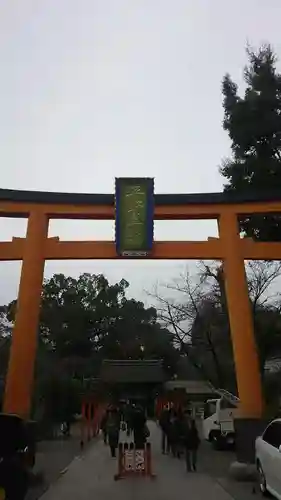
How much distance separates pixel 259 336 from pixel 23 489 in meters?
19.5

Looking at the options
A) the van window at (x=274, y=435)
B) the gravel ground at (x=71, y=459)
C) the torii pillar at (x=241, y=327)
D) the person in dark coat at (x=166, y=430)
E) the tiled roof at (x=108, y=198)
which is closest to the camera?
the van window at (x=274, y=435)

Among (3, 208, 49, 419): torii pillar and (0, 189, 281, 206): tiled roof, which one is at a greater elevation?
(0, 189, 281, 206): tiled roof

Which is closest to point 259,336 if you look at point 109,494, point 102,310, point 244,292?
point 244,292

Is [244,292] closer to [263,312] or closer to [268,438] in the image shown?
[268,438]

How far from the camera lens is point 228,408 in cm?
2080

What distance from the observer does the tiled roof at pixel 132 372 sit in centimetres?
2397

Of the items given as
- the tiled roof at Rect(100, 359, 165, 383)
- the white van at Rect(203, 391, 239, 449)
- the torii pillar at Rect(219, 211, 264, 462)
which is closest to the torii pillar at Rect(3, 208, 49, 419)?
the torii pillar at Rect(219, 211, 264, 462)

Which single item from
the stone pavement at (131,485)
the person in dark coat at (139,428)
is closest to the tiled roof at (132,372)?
the stone pavement at (131,485)

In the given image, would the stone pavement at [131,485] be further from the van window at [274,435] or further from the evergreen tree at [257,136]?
the evergreen tree at [257,136]

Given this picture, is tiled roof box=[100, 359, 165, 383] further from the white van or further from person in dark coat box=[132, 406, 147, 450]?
person in dark coat box=[132, 406, 147, 450]

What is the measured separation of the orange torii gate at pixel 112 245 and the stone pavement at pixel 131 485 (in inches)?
138

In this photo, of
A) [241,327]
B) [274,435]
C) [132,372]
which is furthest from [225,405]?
[274,435]

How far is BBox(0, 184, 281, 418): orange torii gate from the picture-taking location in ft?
53.3

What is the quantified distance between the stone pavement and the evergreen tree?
826cm
